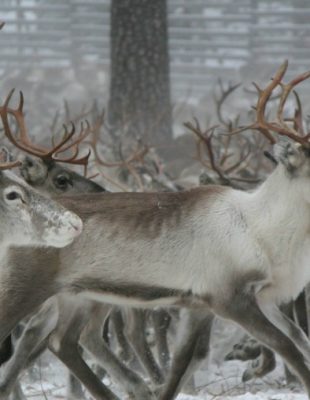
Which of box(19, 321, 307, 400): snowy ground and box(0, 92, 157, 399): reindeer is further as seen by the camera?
box(19, 321, 307, 400): snowy ground

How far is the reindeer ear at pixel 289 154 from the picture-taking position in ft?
21.1

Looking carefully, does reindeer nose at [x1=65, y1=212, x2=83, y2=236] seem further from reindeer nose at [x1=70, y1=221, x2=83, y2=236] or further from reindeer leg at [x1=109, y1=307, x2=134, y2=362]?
reindeer leg at [x1=109, y1=307, x2=134, y2=362]

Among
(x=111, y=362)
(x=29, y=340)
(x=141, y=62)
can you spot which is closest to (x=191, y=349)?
(x=111, y=362)

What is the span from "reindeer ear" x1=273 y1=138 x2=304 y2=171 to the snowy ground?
128cm

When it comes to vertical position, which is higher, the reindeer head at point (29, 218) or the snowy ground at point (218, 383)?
the reindeer head at point (29, 218)

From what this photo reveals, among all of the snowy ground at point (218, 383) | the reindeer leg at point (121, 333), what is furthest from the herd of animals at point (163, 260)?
the reindeer leg at point (121, 333)

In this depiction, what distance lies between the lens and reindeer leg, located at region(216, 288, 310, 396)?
611 centimetres

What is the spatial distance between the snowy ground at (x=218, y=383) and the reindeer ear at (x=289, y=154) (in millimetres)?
1282

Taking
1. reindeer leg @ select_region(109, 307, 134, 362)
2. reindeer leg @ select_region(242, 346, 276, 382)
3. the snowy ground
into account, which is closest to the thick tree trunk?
the snowy ground

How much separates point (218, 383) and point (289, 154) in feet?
7.61

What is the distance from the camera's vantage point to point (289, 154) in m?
6.44

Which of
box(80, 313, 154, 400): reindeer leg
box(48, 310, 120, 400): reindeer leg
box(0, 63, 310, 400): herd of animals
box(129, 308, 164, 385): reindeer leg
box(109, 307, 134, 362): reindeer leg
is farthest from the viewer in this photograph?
box(109, 307, 134, 362): reindeer leg

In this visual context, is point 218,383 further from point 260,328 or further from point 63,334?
point 260,328

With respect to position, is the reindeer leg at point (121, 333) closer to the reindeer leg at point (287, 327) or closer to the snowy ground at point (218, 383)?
the snowy ground at point (218, 383)
